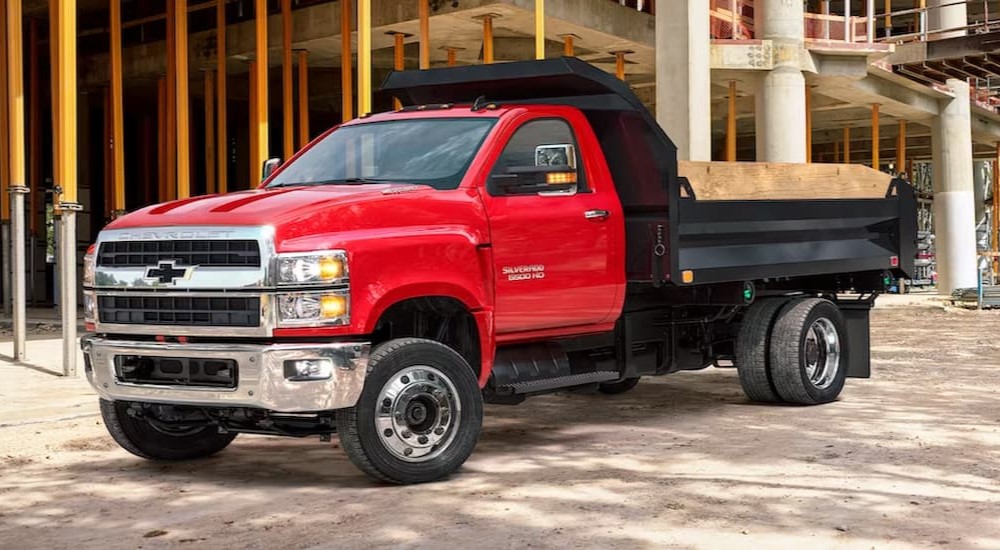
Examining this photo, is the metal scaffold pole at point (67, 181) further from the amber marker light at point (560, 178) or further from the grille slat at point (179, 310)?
the amber marker light at point (560, 178)

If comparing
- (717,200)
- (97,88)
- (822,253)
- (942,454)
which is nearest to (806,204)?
(822,253)

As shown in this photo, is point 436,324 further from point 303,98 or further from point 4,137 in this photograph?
point 4,137

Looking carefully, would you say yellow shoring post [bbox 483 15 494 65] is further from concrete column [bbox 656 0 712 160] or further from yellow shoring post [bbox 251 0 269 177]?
yellow shoring post [bbox 251 0 269 177]

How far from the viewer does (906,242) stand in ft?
35.6

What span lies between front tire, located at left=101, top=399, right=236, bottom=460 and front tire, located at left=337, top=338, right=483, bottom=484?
4.97ft

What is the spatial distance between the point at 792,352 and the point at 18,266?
7.48m

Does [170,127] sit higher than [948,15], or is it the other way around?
[948,15]

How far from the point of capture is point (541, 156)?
7750 millimetres

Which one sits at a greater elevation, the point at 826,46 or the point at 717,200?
the point at 826,46

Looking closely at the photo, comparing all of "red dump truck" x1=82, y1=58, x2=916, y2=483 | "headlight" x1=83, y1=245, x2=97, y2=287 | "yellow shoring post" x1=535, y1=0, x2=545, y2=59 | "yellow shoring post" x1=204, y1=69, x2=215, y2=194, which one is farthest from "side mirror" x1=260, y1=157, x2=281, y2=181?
"yellow shoring post" x1=204, y1=69, x2=215, y2=194

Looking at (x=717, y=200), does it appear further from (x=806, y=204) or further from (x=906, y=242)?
(x=906, y=242)

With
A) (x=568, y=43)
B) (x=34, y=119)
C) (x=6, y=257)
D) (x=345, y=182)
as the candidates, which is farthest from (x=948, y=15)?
(x=345, y=182)

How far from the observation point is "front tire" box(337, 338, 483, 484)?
6.49m

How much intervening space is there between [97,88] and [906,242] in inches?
828
